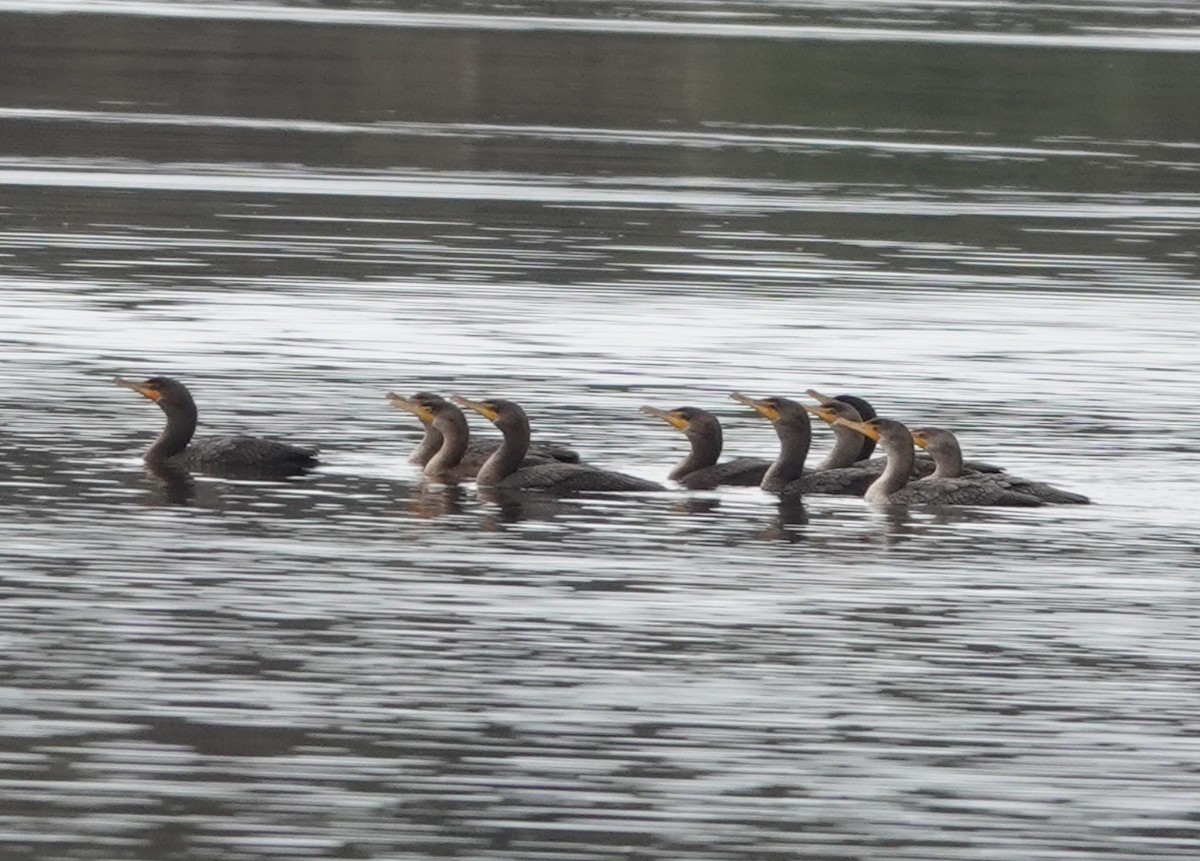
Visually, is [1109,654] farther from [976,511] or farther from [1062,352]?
[1062,352]

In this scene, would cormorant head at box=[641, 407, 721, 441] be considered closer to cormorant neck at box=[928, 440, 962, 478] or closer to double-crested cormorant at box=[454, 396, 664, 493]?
double-crested cormorant at box=[454, 396, 664, 493]

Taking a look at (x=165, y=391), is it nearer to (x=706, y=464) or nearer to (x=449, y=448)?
(x=449, y=448)

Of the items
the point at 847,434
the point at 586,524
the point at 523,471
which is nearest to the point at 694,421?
the point at 523,471

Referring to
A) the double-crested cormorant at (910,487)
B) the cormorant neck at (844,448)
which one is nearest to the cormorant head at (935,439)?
the double-crested cormorant at (910,487)

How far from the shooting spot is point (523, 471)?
19.3m

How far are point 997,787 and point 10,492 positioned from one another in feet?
25.5

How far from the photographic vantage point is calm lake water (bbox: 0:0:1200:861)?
40.0ft

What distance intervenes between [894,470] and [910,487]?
0.16m

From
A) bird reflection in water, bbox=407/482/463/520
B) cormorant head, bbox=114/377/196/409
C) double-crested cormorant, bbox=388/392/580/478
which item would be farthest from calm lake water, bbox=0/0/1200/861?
cormorant head, bbox=114/377/196/409

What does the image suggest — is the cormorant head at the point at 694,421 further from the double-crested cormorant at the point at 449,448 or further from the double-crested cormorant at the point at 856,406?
the double-crested cormorant at the point at 856,406

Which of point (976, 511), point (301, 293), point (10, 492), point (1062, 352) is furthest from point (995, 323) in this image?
point (10, 492)

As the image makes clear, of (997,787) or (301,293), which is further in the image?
(301,293)

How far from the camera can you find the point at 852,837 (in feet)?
38.4

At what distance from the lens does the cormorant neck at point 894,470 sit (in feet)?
62.7
